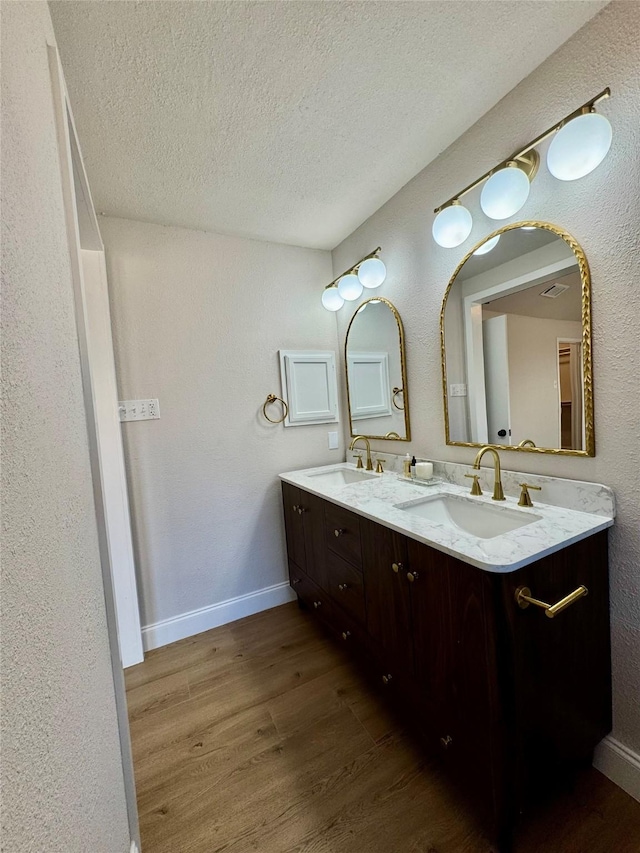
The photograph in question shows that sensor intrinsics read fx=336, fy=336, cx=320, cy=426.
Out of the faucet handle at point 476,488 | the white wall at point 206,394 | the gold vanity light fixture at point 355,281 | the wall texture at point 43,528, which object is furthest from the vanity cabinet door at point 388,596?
the gold vanity light fixture at point 355,281

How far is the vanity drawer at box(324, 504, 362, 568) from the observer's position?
1.40 metres

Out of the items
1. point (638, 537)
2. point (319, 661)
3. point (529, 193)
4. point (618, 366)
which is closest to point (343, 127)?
point (529, 193)

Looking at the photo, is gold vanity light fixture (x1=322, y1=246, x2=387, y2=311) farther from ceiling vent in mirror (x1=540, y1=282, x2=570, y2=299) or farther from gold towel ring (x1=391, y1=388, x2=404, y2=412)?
ceiling vent in mirror (x1=540, y1=282, x2=570, y2=299)

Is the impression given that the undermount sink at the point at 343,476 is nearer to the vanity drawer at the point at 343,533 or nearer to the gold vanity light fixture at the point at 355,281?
the vanity drawer at the point at 343,533

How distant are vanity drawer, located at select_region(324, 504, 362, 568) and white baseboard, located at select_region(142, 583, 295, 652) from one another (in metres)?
0.85

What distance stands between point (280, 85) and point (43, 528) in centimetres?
149

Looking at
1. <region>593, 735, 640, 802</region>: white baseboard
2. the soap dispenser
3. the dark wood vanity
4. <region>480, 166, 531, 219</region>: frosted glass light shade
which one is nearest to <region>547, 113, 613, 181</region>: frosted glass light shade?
<region>480, 166, 531, 219</region>: frosted glass light shade

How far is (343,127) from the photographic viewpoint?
1330 millimetres

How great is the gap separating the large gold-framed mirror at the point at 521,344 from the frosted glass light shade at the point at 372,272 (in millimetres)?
435

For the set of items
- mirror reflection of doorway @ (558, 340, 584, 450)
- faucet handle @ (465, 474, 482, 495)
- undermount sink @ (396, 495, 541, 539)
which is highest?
mirror reflection of doorway @ (558, 340, 584, 450)

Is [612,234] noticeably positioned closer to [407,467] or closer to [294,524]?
[407,467]

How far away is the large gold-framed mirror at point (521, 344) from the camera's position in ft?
3.73

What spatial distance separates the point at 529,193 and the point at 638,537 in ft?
3.98

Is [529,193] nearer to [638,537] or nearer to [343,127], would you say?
[343,127]
